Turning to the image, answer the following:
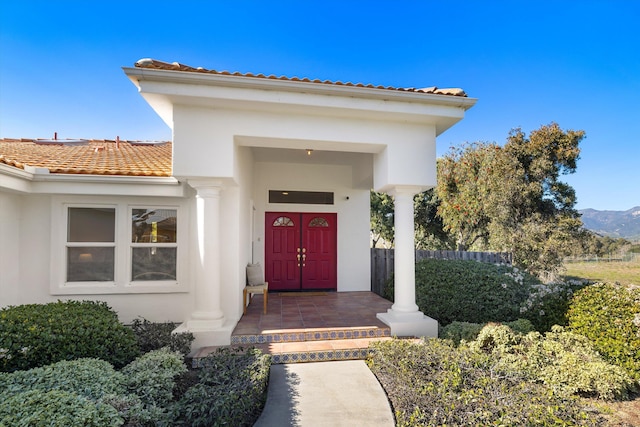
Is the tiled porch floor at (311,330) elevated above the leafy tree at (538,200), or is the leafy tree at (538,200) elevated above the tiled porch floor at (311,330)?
the leafy tree at (538,200)

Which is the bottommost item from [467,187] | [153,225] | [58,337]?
[58,337]

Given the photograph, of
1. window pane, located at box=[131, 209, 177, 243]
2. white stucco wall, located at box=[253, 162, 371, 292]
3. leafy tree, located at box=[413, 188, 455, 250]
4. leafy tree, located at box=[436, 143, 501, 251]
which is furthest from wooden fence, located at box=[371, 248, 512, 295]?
leafy tree, located at box=[413, 188, 455, 250]

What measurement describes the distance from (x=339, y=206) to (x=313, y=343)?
510cm

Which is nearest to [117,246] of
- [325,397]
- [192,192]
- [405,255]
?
[192,192]

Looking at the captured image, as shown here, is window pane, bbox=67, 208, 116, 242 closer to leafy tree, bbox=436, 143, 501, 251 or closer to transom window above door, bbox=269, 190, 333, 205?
transom window above door, bbox=269, 190, 333, 205

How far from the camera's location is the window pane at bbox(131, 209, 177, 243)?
5.73 meters

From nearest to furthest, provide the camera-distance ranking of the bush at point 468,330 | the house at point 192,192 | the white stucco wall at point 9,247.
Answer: the house at point 192,192
the white stucco wall at point 9,247
the bush at point 468,330

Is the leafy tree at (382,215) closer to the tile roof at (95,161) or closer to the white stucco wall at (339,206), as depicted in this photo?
the white stucco wall at (339,206)

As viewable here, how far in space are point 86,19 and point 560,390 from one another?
11.2 meters

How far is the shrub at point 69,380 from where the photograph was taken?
2.92m

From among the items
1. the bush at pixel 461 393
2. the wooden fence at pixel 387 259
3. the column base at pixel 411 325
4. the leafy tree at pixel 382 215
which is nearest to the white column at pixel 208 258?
the bush at pixel 461 393

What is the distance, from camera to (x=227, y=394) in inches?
120

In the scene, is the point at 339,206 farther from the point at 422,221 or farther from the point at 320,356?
the point at 422,221

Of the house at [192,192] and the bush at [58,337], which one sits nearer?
the bush at [58,337]
